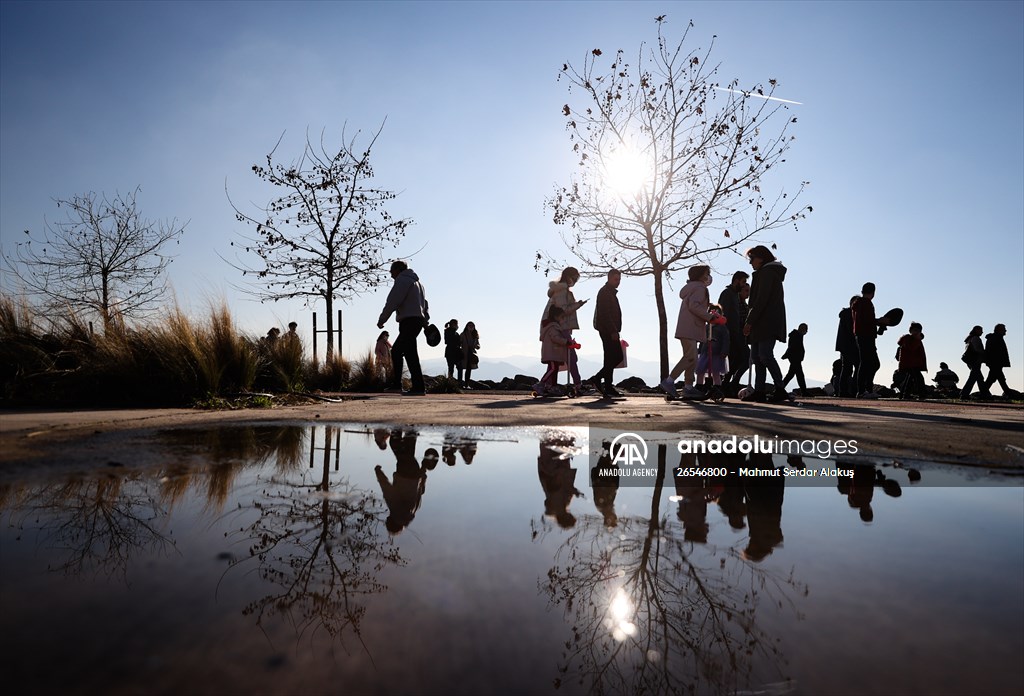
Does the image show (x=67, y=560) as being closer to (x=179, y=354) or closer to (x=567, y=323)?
(x=179, y=354)

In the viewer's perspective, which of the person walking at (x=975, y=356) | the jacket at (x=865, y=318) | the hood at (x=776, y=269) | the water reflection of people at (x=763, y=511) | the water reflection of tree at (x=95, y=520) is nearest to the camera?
the water reflection of tree at (x=95, y=520)

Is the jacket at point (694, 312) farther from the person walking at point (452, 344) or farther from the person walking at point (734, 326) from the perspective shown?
the person walking at point (452, 344)

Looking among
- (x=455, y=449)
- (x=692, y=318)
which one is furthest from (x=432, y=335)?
(x=455, y=449)

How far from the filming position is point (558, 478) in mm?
2910

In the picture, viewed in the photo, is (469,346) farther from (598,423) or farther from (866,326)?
(598,423)

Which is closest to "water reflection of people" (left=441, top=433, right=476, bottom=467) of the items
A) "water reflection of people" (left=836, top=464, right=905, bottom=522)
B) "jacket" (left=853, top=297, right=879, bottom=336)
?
"water reflection of people" (left=836, top=464, right=905, bottom=522)

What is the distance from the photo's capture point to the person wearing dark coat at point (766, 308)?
8945 millimetres

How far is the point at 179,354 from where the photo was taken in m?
6.86

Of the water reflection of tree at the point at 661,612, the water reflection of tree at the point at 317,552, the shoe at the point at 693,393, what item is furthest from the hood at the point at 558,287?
the water reflection of tree at the point at 661,612

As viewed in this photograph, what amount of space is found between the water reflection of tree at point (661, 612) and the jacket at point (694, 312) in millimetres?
8472

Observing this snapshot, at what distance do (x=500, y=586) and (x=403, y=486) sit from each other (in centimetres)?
124

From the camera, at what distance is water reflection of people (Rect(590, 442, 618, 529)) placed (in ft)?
7.23

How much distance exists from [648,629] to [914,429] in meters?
4.83

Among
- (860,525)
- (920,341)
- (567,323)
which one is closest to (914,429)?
(860,525)
